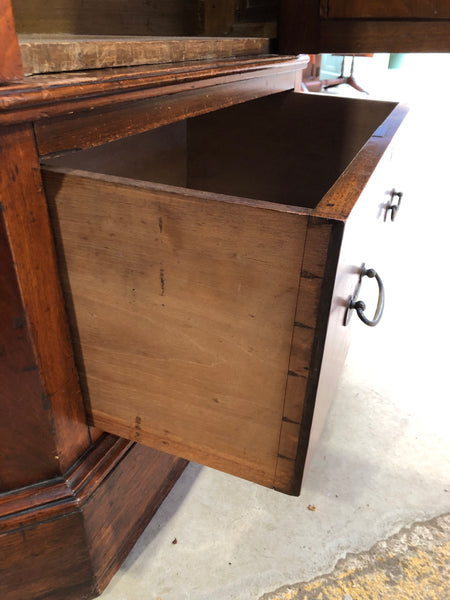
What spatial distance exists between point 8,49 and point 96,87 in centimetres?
9

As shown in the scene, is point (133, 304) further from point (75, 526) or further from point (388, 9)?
point (388, 9)

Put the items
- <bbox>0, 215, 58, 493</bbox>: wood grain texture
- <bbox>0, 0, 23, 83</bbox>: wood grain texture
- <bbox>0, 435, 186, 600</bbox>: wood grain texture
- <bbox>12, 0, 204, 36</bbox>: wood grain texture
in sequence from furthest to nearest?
<bbox>12, 0, 204, 36</bbox>: wood grain texture
<bbox>0, 435, 186, 600</bbox>: wood grain texture
<bbox>0, 215, 58, 493</bbox>: wood grain texture
<bbox>0, 0, 23, 83</bbox>: wood grain texture

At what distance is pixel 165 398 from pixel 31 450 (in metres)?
0.22

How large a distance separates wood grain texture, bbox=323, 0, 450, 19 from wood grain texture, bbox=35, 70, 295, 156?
23 centimetres

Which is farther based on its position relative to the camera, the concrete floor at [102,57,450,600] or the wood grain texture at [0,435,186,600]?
the concrete floor at [102,57,450,600]

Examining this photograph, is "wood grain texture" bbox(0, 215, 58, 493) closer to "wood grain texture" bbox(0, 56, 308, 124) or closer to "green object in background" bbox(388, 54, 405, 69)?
"wood grain texture" bbox(0, 56, 308, 124)

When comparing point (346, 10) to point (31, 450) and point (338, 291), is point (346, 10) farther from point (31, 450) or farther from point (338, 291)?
point (31, 450)

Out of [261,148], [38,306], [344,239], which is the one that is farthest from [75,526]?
[261,148]

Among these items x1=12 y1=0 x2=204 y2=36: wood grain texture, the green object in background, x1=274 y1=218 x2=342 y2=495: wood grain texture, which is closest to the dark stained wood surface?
x1=274 y1=218 x2=342 y2=495: wood grain texture

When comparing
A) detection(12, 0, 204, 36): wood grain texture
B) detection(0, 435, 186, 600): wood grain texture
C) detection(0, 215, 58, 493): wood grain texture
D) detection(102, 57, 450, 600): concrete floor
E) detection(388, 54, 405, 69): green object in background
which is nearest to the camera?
detection(0, 215, 58, 493): wood grain texture

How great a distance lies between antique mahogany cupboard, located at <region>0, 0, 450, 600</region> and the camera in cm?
49

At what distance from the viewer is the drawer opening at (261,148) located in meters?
1.12

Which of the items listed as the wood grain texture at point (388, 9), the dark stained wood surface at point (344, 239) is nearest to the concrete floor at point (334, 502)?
the dark stained wood surface at point (344, 239)

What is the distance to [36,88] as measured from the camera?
18.2 inches
